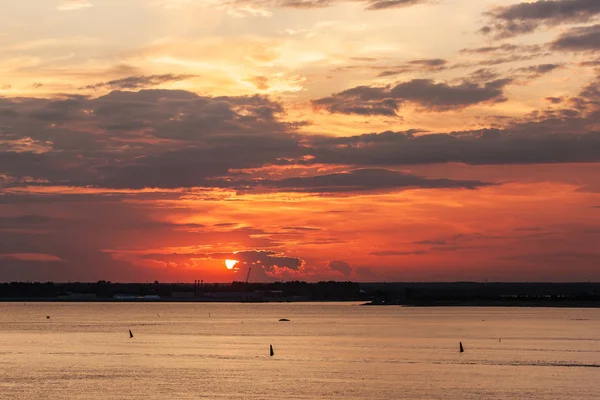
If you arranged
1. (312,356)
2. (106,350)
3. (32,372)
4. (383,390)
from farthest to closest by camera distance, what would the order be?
1. (106,350)
2. (312,356)
3. (32,372)
4. (383,390)

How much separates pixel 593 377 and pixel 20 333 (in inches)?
5015

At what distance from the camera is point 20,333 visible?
614 ft

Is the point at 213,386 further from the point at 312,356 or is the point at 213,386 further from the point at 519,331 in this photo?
the point at 519,331

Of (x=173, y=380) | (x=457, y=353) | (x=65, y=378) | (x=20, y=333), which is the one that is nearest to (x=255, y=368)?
(x=173, y=380)

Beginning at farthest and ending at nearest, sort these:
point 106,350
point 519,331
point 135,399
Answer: point 519,331 < point 106,350 < point 135,399

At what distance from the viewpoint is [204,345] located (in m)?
144

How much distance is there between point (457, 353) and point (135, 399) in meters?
57.8

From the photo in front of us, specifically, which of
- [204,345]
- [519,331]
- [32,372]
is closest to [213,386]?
[32,372]

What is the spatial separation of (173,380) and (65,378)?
436 inches

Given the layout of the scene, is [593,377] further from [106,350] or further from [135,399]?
[106,350]

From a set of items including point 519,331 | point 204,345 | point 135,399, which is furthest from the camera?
point 519,331

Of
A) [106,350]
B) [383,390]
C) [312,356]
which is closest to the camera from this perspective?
[383,390]

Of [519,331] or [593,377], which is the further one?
[519,331]

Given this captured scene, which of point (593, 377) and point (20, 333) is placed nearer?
point (593, 377)
